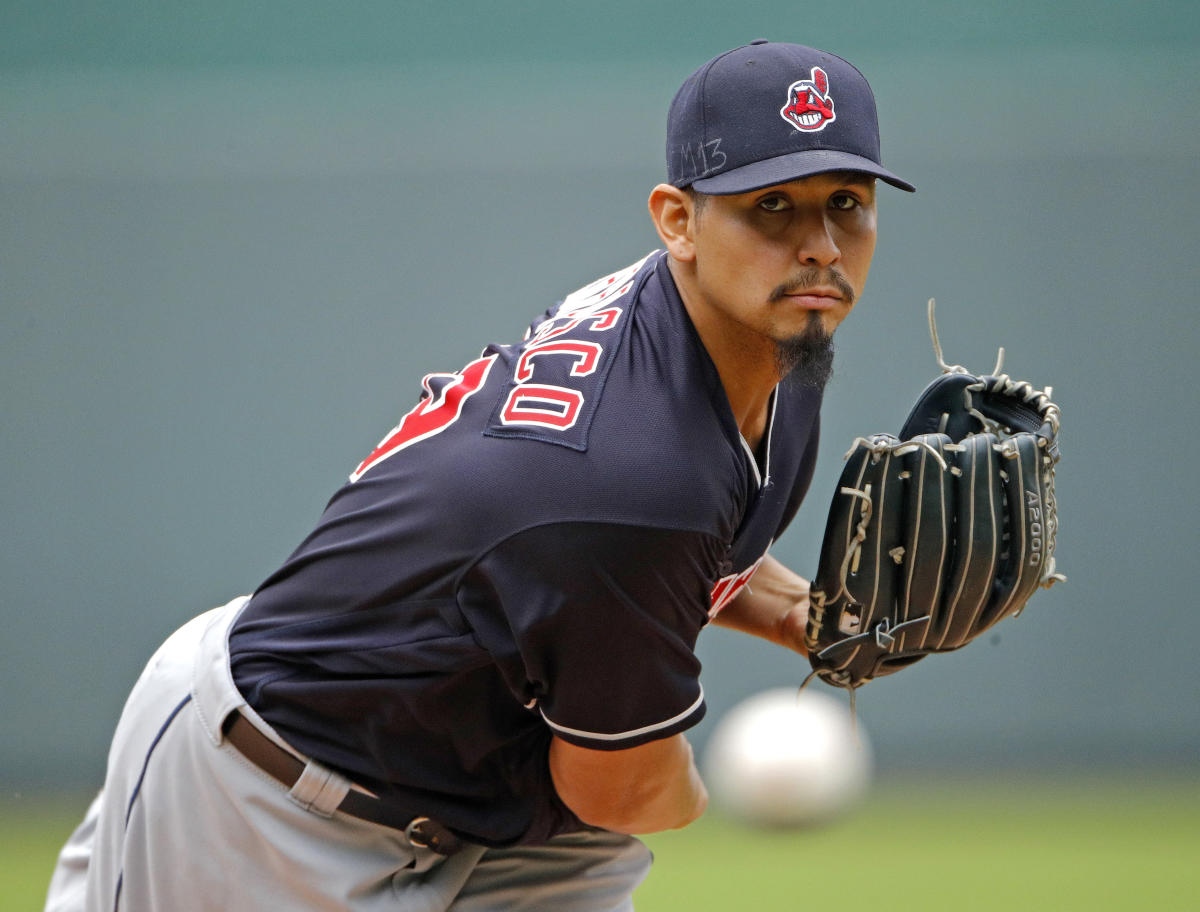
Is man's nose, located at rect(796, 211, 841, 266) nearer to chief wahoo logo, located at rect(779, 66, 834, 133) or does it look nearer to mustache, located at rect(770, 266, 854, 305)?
mustache, located at rect(770, 266, 854, 305)

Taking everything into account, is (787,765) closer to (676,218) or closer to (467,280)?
(467,280)

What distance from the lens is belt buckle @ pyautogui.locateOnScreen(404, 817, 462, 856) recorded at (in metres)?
1.84

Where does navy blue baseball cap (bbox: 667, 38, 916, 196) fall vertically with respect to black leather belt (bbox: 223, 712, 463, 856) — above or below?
above

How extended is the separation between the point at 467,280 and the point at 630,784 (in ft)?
13.7

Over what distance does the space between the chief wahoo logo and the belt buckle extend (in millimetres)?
1058

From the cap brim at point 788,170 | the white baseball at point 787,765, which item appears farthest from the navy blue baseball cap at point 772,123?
the white baseball at point 787,765

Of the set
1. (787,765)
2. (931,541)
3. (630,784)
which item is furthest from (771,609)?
(787,765)

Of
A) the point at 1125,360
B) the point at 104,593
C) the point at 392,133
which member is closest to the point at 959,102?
the point at 1125,360

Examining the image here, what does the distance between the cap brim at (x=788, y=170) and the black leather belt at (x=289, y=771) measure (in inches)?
37.2

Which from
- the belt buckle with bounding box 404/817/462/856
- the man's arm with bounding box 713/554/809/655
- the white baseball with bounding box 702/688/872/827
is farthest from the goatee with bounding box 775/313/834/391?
the white baseball with bounding box 702/688/872/827

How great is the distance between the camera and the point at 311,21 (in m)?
5.45

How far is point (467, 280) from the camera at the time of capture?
573 centimetres

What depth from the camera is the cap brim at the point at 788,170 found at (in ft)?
5.20

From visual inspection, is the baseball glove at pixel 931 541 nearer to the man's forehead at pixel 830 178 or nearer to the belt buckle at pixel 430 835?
the man's forehead at pixel 830 178
